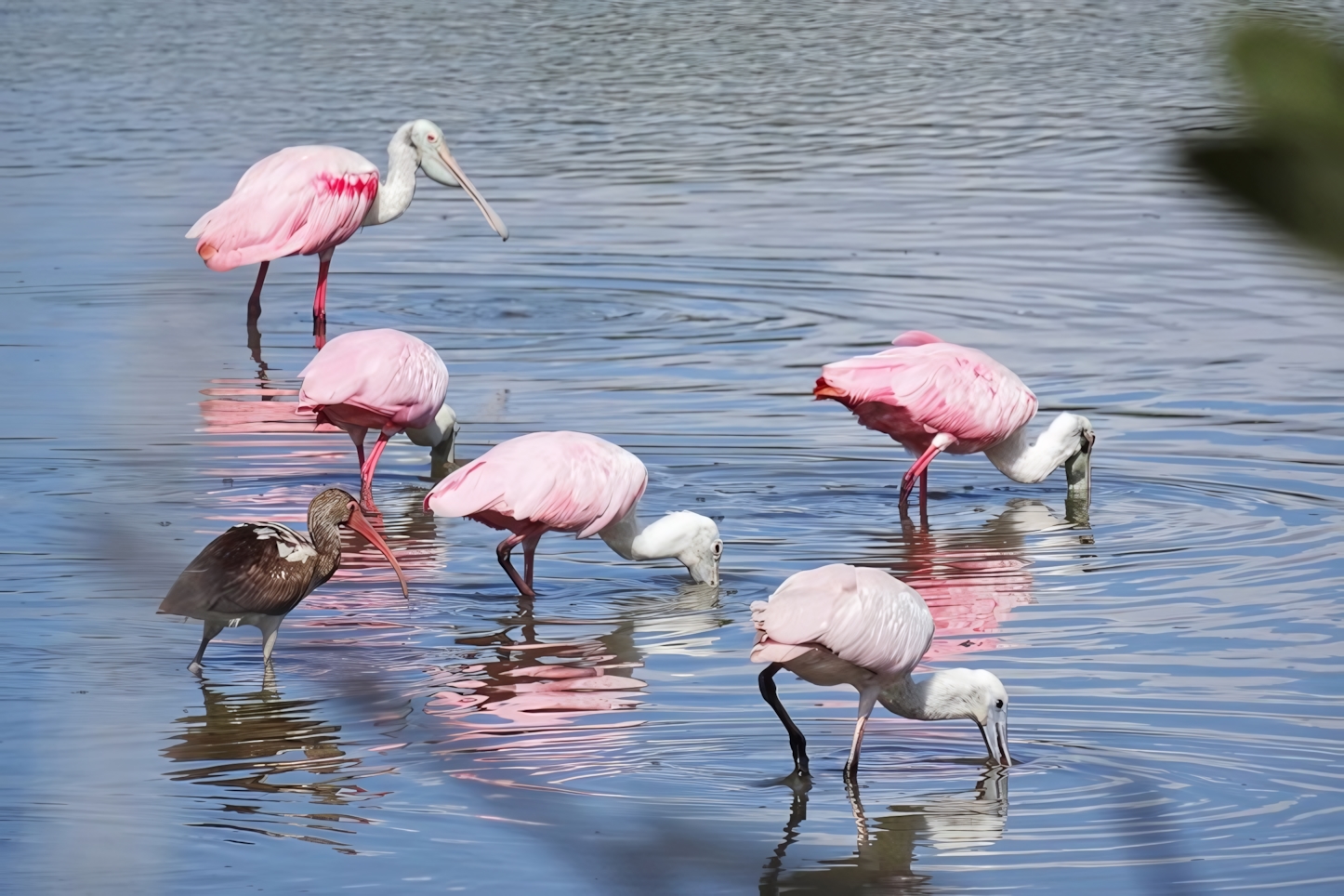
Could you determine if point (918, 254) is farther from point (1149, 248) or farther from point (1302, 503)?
point (1302, 503)

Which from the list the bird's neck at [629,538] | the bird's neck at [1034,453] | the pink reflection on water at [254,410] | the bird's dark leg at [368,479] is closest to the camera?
the bird's neck at [629,538]

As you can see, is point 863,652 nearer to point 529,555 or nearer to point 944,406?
point 529,555

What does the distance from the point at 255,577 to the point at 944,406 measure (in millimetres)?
3287

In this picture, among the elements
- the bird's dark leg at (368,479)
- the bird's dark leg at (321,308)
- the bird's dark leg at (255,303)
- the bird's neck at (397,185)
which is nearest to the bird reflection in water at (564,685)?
the bird's dark leg at (368,479)

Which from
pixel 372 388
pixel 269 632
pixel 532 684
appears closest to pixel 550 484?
pixel 532 684

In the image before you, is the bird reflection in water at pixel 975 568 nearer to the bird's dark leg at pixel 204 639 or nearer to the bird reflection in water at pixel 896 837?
the bird reflection in water at pixel 896 837

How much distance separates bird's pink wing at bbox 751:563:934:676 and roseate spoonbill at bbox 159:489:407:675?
1.41m

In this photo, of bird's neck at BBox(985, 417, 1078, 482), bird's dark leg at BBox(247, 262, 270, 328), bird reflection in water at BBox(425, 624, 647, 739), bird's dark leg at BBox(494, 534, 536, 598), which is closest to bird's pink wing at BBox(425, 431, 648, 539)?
bird's dark leg at BBox(494, 534, 536, 598)

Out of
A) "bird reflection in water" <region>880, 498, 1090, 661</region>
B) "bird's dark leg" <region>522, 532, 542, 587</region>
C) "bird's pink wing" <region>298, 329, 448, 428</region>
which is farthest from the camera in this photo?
"bird's pink wing" <region>298, 329, 448, 428</region>

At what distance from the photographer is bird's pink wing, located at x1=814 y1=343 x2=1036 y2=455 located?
7.88 m

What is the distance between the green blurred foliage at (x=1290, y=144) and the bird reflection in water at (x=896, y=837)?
348cm

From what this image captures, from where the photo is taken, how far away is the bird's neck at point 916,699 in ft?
16.3

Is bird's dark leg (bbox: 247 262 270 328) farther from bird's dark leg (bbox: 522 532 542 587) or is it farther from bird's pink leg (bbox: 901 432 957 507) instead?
bird's dark leg (bbox: 522 532 542 587)

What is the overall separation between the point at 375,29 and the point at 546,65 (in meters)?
4.26
